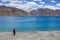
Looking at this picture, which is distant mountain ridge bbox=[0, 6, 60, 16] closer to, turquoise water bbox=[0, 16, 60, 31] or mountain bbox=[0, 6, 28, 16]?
mountain bbox=[0, 6, 28, 16]

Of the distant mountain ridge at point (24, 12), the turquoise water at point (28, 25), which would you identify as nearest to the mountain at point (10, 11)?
the distant mountain ridge at point (24, 12)

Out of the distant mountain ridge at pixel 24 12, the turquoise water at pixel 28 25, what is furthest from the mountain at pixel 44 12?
the turquoise water at pixel 28 25

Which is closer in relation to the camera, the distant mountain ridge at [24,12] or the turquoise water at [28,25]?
the turquoise water at [28,25]

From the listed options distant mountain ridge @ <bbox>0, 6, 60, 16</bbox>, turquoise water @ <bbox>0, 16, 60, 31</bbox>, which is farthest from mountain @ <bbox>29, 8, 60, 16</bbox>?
turquoise water @ <bbox>0, 16, 60, 31</bbox>

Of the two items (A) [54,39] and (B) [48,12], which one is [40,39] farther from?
(B) [48,12]

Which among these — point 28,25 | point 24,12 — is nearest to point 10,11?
point 24,12

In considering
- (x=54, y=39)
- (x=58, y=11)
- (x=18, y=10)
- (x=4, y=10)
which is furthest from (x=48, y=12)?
(x=54, y=39)

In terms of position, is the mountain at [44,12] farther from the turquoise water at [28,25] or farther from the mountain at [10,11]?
the turquoise water at [28,25]

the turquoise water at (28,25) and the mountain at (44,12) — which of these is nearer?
the turquoise water at (28,25)

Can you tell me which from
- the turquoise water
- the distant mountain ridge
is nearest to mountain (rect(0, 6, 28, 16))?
the distant mountain ridge

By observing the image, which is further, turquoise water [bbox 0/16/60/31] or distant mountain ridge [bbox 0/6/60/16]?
distant mountain ridge [bbox 0/6/60/16]

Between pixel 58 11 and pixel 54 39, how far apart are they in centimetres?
16038

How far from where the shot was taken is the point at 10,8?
525 feet

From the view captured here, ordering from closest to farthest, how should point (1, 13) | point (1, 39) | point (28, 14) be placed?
1. point (1, 39)
2. point (1, 13)
3. point (28, 14)
